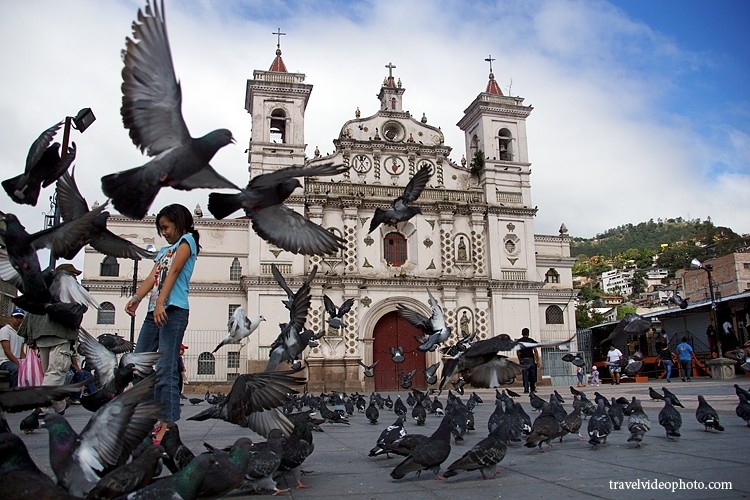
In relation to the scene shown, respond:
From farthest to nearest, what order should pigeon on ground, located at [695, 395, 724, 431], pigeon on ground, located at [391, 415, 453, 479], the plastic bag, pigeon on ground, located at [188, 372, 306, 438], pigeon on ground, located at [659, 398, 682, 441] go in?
the plastic bag → pigeon on ground, located at [695, 395, 724, 431] → pigeon on ground, located at [659, 398, 682, 441] → pigeon on ground, located at [391, 415, 453, 479] → pigeon on ground, located at [188, 372, 306, 438]

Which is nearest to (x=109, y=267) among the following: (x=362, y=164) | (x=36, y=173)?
(x=362, y=164)

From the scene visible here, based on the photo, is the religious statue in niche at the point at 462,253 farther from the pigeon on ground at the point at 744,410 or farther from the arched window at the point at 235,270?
the pigeon on ground at the point at 744,410

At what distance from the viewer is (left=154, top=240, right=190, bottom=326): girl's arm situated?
4.45 meters

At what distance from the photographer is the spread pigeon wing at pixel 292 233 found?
15.1 ft

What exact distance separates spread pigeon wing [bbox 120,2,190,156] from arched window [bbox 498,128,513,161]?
2751 centimetres

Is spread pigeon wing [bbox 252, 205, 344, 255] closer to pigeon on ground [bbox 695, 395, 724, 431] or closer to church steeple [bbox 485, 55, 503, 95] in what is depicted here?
pigeon on ground [bbox 695, 395, 724, 431]

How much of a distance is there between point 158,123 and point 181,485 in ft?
6.82

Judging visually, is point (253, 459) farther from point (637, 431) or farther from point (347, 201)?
point (347, 201)

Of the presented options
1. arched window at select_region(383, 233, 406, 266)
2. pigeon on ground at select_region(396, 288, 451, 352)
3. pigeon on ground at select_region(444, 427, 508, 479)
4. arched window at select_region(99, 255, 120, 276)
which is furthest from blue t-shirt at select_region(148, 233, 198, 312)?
arched window at select_region(99, 255, 120, 276)

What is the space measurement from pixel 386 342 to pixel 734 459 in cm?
2227

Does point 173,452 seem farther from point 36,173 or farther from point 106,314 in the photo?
point 106,314

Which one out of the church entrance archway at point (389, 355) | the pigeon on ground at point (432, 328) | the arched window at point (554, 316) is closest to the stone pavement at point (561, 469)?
the pigeon on ground at point (432, 328)

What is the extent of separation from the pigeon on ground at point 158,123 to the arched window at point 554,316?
94.0 ft

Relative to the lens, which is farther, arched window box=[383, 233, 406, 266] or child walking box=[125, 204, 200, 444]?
arched window box=[383, 233, 406, 266]
